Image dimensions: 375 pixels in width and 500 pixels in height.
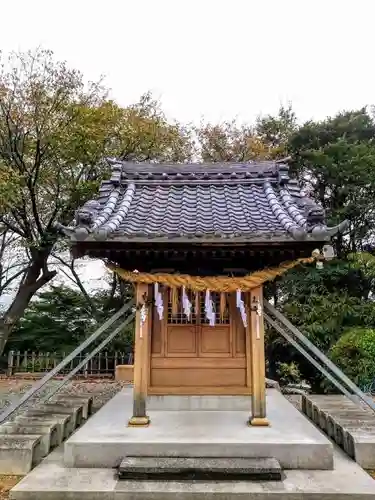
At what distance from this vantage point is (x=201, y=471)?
5.46m

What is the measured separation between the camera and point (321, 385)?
579 inches

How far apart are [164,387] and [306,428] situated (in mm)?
2492

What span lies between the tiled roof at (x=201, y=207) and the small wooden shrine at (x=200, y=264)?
0.02 m

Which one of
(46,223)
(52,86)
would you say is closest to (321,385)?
(46,223)

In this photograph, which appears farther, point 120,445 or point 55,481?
point 120,445

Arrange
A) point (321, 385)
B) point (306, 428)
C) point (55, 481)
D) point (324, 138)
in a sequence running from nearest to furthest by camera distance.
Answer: point (55, 481) < point (306, 428) < point (321, 385) < point (324, 138)

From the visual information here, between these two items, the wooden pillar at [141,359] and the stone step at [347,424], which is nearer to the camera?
the stone step at [347,424]

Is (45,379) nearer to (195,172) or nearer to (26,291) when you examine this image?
(195,172)

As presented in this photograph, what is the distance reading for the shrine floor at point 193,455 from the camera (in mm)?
5004

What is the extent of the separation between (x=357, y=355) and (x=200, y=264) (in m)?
8.36

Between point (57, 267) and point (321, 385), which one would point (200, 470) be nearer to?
point (321, 385)

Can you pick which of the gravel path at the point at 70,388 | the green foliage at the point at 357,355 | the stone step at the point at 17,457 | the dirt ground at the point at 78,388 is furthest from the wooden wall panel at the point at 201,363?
the green foliage at the point at 357,355

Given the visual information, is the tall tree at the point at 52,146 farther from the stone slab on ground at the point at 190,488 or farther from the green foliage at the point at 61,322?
the stone slab on ground at the point at 190,488

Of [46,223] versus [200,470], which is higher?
[46,223]
